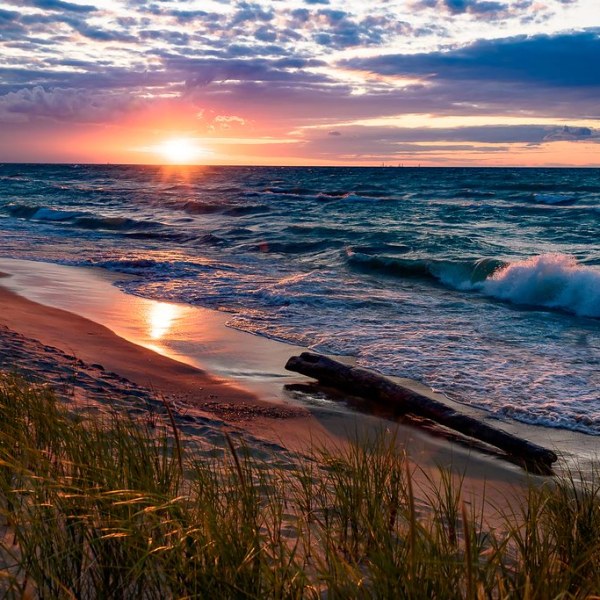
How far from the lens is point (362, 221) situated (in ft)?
100

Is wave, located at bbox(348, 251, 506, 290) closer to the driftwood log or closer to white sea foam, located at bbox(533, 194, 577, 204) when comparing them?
the driftwood log

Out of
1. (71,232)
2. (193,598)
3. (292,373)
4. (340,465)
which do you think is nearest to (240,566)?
(193,598)

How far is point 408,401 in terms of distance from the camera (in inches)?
246

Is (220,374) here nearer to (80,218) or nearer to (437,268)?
(437,268)

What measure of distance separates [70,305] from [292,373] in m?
5.23

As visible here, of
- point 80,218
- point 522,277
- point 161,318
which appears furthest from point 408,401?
point 80,218

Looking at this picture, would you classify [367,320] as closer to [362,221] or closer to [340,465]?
[340,465]

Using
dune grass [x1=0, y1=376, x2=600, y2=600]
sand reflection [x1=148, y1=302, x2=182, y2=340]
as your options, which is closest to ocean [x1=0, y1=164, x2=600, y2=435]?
sand reflection [x1=148, y1=302, x2=182, y2=340]

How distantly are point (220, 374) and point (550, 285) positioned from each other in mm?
8812

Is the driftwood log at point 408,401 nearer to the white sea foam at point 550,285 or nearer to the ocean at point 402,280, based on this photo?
the ocean at point 402,280

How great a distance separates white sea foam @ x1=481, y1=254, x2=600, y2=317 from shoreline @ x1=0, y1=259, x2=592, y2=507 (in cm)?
649

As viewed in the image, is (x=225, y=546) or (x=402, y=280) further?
(x=402, y=280)

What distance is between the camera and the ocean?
8.07 m

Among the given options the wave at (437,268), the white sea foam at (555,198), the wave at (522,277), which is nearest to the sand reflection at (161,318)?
the wave at (522,277)
